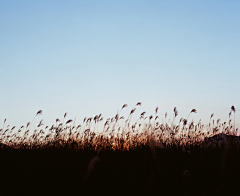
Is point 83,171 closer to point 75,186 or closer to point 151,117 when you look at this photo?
point 75,186

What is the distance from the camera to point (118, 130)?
5.74 metres

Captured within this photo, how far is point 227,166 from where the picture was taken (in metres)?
2.98

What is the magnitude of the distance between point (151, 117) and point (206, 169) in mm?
2937

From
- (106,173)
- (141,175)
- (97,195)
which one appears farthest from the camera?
(106,173)

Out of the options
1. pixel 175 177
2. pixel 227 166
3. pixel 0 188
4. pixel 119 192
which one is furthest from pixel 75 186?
pixel 227 166

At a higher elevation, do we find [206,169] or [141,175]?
[206,169]

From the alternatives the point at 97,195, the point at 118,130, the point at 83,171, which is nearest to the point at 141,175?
the point at 97,195

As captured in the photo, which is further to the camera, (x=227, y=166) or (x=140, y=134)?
(x=140, y=134)

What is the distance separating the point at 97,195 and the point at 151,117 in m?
3.67

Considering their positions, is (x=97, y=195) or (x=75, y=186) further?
(x=75, y=186)

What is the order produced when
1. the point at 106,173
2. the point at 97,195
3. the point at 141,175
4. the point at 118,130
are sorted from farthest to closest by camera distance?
the point at 118,130 → the point at 106,173 → the point at 141,175 → the point at 97,195

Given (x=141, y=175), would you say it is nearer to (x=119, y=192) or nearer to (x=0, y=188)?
(x=119, y=192)

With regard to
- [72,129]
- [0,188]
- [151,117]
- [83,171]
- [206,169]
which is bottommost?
[0,188]

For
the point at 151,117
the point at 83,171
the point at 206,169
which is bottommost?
the point at 83,171
